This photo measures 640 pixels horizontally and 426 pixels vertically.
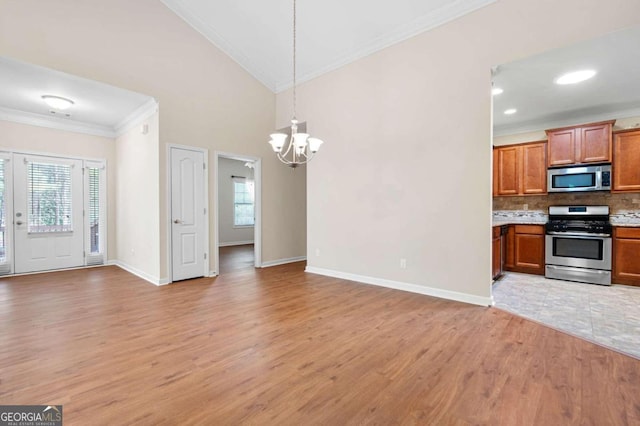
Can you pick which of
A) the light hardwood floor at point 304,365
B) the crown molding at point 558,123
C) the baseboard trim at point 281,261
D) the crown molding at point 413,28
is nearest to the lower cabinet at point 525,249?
the crown molding at point 558,123

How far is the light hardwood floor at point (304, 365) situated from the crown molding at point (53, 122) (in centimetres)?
349

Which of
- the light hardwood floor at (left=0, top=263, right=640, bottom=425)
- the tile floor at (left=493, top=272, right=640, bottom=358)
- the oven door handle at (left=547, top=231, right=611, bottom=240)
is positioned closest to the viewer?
the light hardwood floor at (left=0, top=263, right=640, bottom=425)

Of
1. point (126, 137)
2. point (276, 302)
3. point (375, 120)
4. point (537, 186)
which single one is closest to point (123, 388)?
point (276, 302)

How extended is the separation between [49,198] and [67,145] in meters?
1.11

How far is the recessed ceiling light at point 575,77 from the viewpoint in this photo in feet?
12.0

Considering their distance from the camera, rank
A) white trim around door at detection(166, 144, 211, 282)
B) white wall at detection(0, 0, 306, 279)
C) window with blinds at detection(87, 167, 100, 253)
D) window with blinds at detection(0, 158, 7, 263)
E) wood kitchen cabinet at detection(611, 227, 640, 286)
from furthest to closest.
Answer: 1. window with blinds at detection(87, 167, 100, 253)
2. window with blinds at detection(0, 158, 7, 263)
3. white trim around door at detection(166, 144, 211, 282)
4. wood kitchen cabinet at detection(611, 227, 640, 286)
5. white wall at detection(0, 0, 306, 279)

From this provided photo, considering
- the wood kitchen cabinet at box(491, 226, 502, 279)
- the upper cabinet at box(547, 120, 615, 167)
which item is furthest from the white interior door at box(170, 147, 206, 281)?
the upper cabinet at box(547, 120, 615, 167)

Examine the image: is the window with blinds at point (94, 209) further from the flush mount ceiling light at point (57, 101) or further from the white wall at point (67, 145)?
the flush mount ceiling light at point (57, 101)

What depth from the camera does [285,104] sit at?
6066 millimetres

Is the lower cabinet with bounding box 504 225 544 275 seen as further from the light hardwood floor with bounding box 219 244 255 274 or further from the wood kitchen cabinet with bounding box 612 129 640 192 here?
the light hardwood floor with bounding box 219 244 255 274

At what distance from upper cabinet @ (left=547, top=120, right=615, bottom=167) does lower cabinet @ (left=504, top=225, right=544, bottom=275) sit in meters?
1.24

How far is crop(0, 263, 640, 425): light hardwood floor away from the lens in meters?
1.77

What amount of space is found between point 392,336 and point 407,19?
405 cm

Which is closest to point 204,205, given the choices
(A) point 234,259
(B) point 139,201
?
(B) point 139,201
